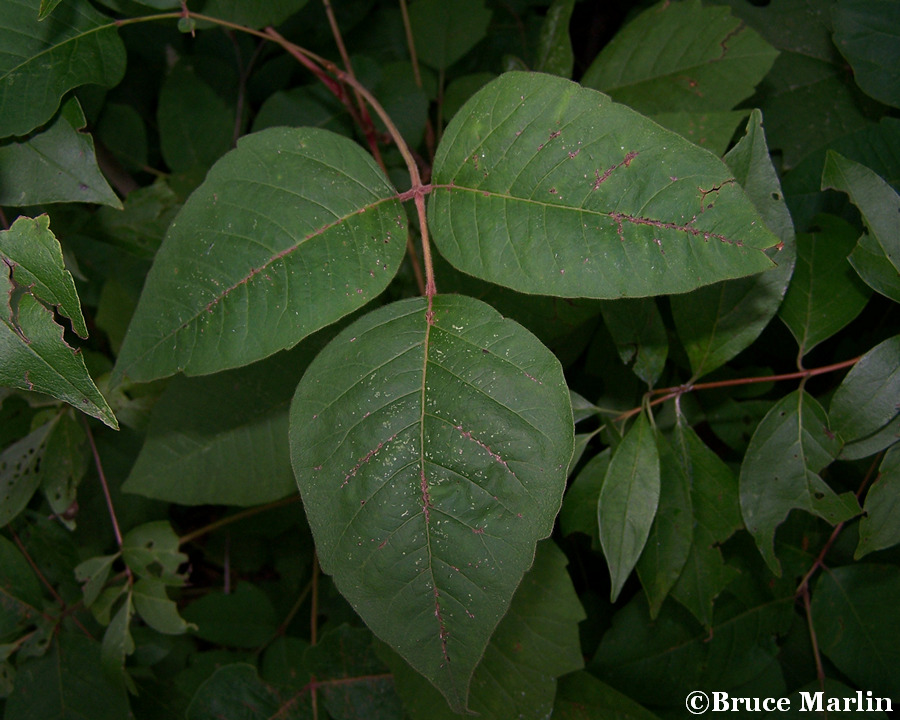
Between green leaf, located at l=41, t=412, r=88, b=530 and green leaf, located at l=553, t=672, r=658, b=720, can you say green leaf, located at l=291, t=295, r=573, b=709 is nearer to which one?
green leaf, located at l=553, t=672, r=658, b=720

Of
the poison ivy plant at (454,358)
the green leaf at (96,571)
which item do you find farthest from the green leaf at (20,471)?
the green leaf at (96,571)

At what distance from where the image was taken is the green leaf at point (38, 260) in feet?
2.43

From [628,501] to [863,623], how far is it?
0.61 metres

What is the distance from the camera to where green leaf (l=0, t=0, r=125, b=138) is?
979mm

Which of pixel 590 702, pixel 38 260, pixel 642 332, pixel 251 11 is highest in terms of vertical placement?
pixel 251 11

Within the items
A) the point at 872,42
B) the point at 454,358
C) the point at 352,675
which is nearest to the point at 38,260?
the point at 454,358

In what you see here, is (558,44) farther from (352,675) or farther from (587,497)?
(352,675)

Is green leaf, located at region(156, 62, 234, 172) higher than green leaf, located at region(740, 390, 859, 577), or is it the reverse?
green leaf, located at region(156, 62, 234, 172)

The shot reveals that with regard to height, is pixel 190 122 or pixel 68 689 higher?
pixel 190 122

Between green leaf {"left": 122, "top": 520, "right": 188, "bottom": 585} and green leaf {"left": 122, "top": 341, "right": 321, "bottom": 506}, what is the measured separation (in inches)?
9.9

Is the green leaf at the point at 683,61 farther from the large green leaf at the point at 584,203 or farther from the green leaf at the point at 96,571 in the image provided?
the green leaf at the point at 96,571


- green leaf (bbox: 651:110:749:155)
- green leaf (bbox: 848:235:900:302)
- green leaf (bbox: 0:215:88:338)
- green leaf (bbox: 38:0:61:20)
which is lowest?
green leaf (bbox: 848:235:900:302)

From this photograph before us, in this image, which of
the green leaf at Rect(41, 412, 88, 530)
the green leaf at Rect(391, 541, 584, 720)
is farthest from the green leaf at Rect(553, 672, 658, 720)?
the green leaf at Rect(41, 412, 88, 530)

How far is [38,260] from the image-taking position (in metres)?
0.75
